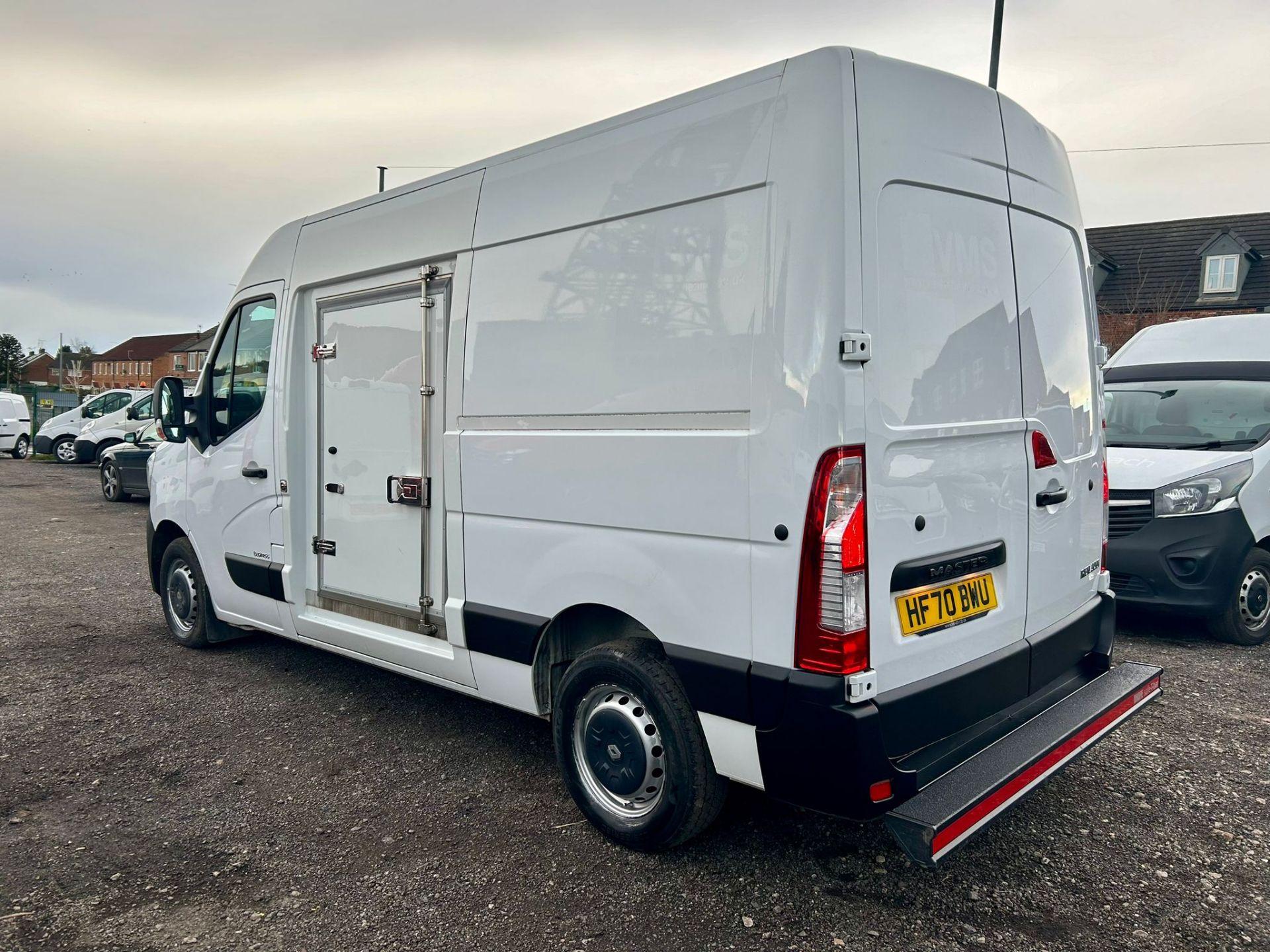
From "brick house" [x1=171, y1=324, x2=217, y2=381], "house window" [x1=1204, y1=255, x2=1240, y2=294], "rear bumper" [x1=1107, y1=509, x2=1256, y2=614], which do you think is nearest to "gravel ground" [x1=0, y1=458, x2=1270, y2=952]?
"rear bumper" [x1=1107, y1=509, x2=1256, y2=614]

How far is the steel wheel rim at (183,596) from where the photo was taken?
604 cm

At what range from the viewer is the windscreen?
6.47 metres

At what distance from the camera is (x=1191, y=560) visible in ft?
19.3

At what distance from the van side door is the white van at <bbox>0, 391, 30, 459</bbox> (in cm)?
2316

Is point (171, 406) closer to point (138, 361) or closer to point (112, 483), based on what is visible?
point (112, 483)

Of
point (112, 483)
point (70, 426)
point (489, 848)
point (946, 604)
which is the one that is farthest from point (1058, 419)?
Result: point (70, 426)

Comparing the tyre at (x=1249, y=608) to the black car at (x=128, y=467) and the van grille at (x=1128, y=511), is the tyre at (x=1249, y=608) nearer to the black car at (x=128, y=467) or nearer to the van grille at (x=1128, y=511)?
the van grille at (x=1128, y=511)

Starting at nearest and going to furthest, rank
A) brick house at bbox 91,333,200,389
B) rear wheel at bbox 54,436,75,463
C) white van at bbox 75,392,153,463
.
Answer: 1. white van at bbox 75,392,153,463
2. rear wheel at bbox 54,436,75,463
3. brick house at bbox 91,333,200,389

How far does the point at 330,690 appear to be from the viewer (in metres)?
5.32

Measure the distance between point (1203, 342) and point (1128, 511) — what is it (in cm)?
236

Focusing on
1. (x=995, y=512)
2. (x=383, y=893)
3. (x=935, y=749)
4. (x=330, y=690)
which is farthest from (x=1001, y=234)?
(x=330, y=690)

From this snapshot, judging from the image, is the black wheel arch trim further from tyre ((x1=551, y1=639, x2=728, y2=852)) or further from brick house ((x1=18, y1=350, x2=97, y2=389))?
brick house ((x1=18, y1=350, x2=97, y2=389))

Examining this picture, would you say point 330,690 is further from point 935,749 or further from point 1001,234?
point 1001,234

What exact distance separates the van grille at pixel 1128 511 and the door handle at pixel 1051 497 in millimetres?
2879
